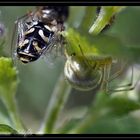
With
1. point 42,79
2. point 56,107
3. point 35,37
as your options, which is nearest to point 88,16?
point 35,37

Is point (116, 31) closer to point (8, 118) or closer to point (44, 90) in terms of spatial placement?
point (44, 90)

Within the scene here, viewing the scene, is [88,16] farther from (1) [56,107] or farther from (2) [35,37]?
(1) [56,107]

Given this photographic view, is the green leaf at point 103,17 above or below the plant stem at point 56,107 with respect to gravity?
above

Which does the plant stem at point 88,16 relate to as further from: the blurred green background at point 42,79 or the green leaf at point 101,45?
the blurred green background at point 42,79

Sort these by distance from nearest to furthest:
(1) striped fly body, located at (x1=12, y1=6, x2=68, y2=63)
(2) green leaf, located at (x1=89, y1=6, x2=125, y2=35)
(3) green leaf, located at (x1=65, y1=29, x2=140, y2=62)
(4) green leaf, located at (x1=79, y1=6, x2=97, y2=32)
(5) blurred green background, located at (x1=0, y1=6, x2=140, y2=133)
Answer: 1. (3) green leaf, located at (x1=65, y1=29, x2=140, y2=62)
2. (2) green leaf, located at (x1=89, y1=6, x2=125, y2=35)
3. (1) striped fly body, located at (x1=12, y1=6, x2=68, y2=63)
4. (4) green leaf, located at (x1=79, y1=6, x2=97, y2=32)
5. (5) blurred green background, located at (x1=0, y1=6, x2=140, y2=133)

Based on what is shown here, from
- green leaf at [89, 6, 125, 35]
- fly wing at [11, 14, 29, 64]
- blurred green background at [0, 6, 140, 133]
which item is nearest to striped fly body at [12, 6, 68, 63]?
fly wing at [11, 14, 29, 64]

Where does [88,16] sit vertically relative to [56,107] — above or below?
above

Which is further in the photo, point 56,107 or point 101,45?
point 56,107

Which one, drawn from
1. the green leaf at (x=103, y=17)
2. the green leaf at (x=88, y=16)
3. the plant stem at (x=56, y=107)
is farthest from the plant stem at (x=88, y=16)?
the plant stem at (x=56, y=107)

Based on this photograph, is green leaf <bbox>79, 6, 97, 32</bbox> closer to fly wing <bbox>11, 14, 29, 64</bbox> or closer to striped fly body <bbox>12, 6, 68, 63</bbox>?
striped fly body <bbox>12, 6, 68, 63</bbox>
